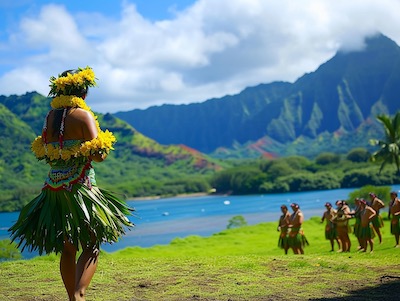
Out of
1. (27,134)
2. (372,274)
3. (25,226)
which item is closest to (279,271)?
(372,274)

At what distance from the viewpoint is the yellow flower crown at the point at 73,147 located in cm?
469

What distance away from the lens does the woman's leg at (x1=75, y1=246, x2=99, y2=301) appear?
4617 mm

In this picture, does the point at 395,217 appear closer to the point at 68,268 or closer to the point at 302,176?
the point at 68,268

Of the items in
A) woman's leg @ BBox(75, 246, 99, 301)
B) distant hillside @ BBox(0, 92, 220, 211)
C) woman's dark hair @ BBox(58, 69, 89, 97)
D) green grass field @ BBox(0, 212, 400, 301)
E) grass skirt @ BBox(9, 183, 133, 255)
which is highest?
distant hillside @ BBox(0, 92, 220, 211)

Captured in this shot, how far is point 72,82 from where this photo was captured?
5.00m

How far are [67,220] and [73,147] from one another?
59cm

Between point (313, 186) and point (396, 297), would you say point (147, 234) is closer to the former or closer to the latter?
point (396, 297)

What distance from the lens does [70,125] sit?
4801mm

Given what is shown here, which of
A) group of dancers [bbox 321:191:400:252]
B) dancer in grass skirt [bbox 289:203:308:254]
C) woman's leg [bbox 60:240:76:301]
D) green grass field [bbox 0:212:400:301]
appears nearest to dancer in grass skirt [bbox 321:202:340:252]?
group of dancers [bbox 321:191:400:252]

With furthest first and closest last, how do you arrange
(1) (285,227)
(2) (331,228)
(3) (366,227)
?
(2) (331,228), (1) (285,227), (3) (366,227)

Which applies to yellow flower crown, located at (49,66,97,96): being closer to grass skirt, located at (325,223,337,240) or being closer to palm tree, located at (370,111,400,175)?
grass skirt, located at (325,223,337,240)

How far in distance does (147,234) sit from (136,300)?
53.6 meters

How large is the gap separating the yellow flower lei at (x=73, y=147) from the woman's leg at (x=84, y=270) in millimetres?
783

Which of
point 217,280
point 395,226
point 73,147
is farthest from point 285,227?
point 73,147
